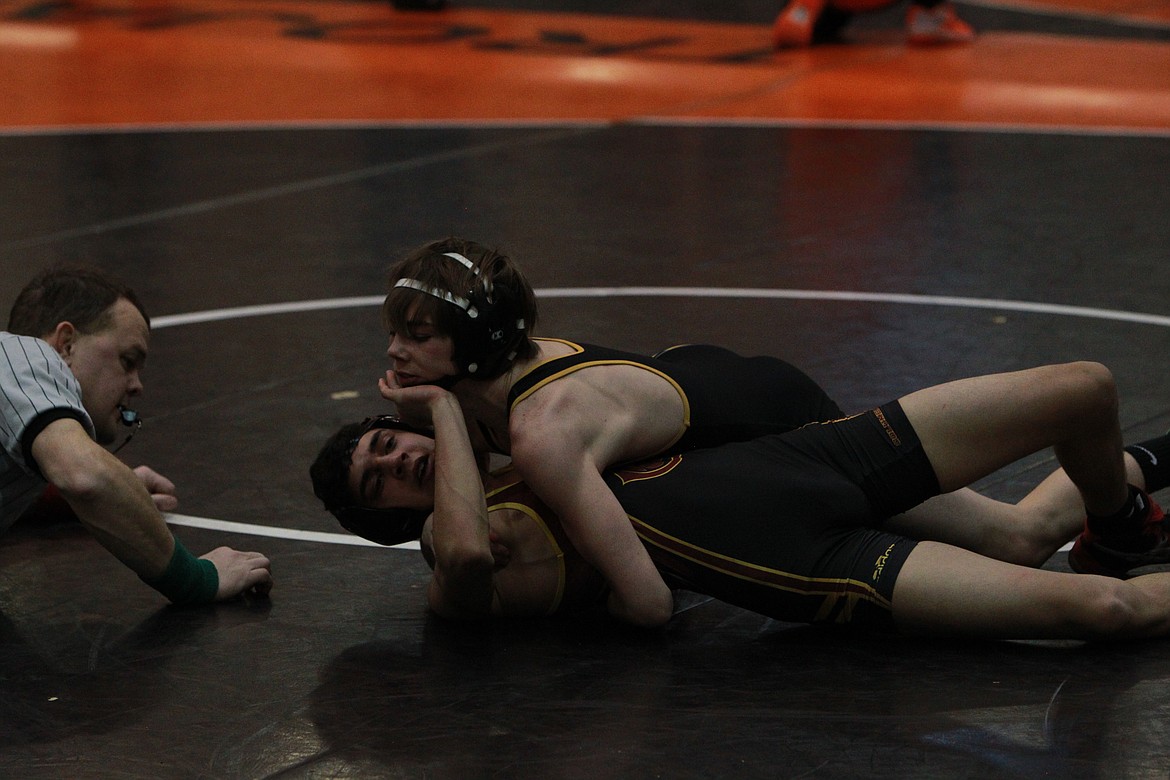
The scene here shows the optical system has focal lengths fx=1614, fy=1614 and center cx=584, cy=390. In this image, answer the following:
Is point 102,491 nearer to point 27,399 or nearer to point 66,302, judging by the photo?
point 27,399

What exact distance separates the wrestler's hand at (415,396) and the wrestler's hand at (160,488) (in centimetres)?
98

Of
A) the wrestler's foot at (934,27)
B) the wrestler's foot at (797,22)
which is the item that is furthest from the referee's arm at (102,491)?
the wrestler's foot at (934,27)

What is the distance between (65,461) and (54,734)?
55 centimetres

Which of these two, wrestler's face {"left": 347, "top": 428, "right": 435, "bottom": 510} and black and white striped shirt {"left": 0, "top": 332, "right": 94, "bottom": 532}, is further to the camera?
wrestler's face {"left": 347, "top": 428, "right": 435, "bottom": 510}

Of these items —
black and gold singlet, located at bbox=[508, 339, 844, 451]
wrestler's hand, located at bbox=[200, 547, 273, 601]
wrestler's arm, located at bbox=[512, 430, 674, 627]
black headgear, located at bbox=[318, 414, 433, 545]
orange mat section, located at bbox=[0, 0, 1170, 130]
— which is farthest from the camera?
orange mat section, located at bbox=[0, 0, 1170, 130]

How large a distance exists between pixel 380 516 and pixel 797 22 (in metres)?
10.0

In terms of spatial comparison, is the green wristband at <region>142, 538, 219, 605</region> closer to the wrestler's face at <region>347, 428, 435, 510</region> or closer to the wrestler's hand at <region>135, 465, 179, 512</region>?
the wrestler's face at <region>347, 428, 435, 510</region>

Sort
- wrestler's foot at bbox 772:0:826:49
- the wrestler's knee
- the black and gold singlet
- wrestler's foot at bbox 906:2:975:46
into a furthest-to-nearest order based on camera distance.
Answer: wrestler's foot at bbox 906:2:975:46, wrestler's foot at bbox 772:0:826:49, the black and gold singlet, the wrestler's knee

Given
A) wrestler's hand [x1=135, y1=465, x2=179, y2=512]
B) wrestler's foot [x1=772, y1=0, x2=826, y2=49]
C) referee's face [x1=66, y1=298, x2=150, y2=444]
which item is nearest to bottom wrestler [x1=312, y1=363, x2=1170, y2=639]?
referee's face [x1=66, y1=298, x2=150, y2=444]

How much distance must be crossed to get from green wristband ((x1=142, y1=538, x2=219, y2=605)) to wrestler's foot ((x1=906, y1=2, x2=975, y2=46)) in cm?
1057

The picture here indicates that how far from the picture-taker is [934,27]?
13.1m

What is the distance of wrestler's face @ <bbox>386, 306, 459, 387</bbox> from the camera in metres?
3.47

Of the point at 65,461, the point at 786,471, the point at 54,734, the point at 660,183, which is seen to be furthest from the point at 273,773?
the point at 660,183

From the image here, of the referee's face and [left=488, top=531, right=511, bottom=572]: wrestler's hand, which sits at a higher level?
the referee's face
